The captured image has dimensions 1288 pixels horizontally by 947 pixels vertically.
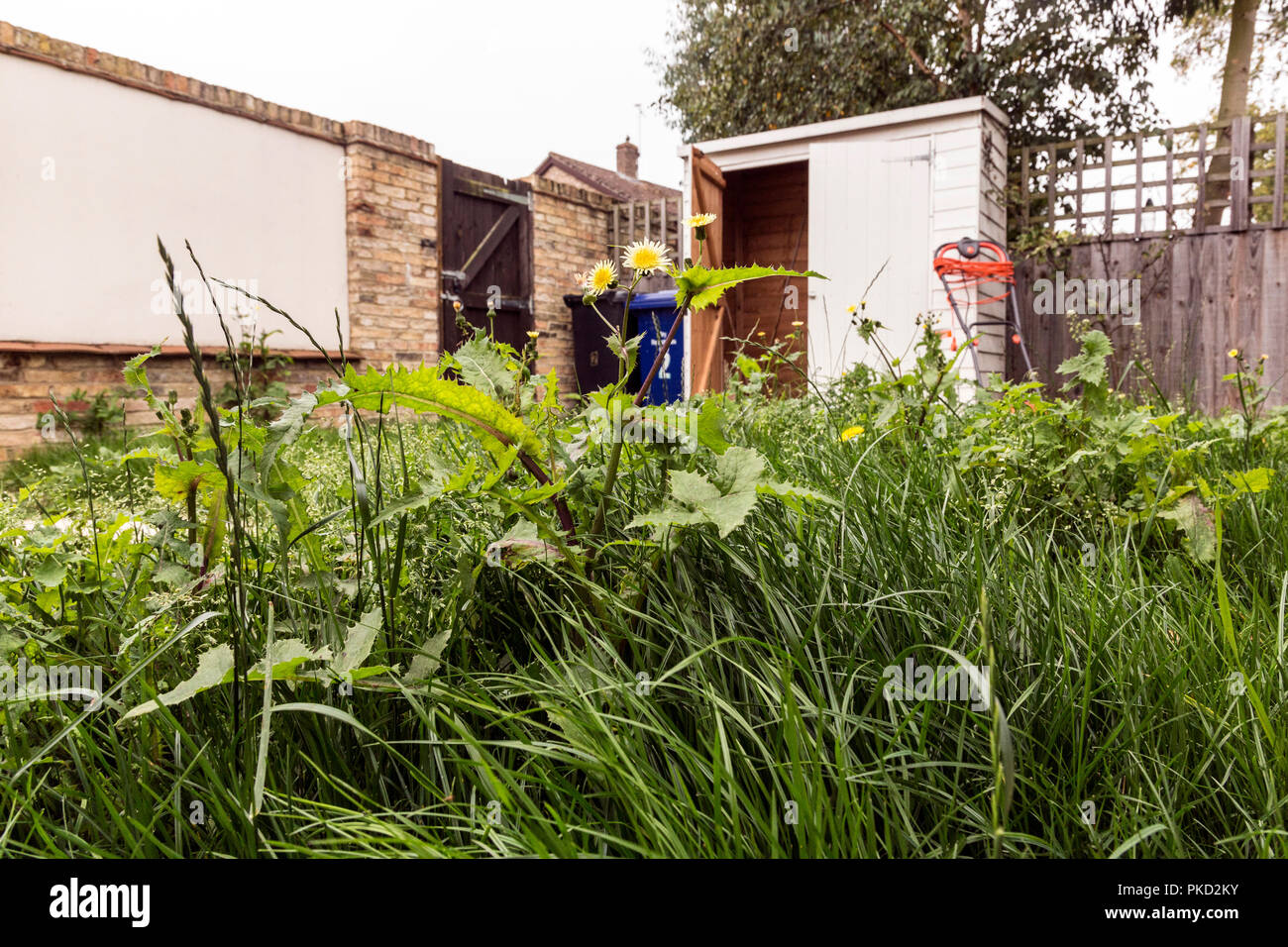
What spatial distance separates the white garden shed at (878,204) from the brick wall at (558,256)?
85.5 inches

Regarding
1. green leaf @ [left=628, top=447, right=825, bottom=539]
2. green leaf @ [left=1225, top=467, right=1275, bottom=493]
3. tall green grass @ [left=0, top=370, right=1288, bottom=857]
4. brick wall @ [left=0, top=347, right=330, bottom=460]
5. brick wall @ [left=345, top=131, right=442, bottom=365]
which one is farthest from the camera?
brick wall @ [left=345, top=131, right=442, bottom=365]

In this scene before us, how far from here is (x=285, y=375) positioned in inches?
241

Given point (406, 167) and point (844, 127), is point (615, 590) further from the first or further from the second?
point (406, 167)

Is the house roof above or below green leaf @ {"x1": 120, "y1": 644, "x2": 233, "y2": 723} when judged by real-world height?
above

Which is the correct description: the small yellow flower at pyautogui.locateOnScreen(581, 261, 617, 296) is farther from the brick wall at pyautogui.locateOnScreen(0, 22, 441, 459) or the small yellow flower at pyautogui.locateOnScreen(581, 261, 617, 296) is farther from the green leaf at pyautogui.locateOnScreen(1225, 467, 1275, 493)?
the brick wall at pyautogui.locateOnScreen(0, 22, 441, 459)

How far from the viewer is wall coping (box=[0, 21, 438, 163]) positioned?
16.3ft

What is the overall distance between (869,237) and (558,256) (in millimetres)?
3627

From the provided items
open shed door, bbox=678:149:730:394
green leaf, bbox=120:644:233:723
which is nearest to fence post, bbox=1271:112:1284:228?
open shed door, bbox=678:149:730:394

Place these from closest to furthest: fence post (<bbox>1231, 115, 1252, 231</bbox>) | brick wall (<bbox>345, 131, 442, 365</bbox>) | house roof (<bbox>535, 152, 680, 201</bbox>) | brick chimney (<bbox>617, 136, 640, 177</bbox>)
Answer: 1. fence post (<bbox>1231, 115, 1252, 231</bbox>)
2. brick wall (<bbox>345, 131, 442, 365</bbox>)
3. house roof (<bbox>535, 152, 680, 201</bbox>)
4. brick chimney (<bbox>617, 136, 640, 177</bbox>)

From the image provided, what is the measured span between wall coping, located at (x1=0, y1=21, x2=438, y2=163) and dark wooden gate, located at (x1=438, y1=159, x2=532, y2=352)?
0.48 metres

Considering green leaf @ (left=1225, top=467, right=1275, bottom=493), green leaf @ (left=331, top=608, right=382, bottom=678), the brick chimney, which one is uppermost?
the brick chimney

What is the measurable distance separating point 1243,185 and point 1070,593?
7.19 metres
